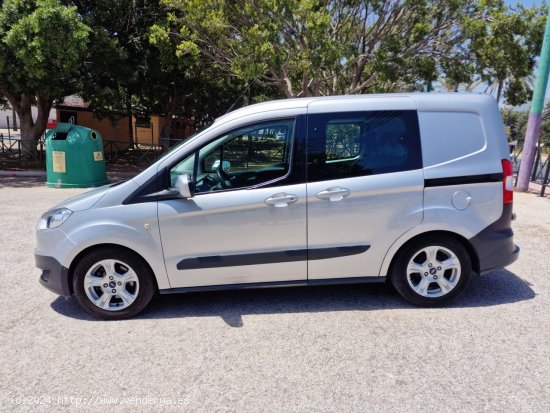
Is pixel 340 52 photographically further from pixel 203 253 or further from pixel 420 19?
pixel 203 253

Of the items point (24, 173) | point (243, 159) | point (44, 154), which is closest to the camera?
point (243, 159)

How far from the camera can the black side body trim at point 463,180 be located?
3684mm

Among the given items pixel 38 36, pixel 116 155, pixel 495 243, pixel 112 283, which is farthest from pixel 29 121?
pixel 495 243

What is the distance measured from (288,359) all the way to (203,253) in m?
1.19

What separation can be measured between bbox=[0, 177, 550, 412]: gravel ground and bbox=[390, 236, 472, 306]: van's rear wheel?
0.52ft

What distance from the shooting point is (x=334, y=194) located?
3.60 meters

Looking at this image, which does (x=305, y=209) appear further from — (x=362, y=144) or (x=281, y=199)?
(x=362, y=144)

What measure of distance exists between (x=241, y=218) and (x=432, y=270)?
185 centimetres

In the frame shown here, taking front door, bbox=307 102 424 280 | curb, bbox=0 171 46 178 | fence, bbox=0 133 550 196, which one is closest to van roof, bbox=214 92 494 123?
front door, bbox=307 102 424 280

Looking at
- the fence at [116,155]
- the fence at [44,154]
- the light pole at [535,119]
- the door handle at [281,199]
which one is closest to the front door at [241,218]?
the door handle at [281,199]

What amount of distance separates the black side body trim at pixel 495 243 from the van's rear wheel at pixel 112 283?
3050mm

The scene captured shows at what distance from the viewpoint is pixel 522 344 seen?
3.20 metres

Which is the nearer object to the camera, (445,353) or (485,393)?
(485,393)

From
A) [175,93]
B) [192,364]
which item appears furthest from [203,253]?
[175,93]
